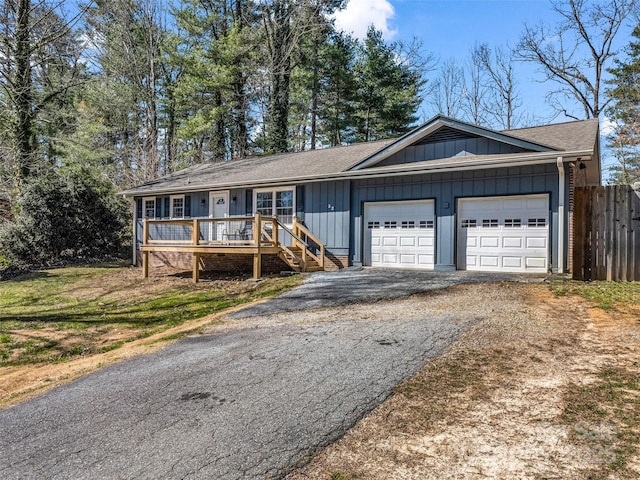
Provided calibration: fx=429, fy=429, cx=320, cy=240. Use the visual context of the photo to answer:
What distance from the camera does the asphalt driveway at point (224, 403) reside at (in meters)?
2.58

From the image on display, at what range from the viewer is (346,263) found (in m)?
12.5

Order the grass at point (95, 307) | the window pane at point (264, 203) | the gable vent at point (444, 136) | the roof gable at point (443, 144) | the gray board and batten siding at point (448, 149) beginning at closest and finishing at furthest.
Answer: the grass at point (95, 307), the roof gable at point (443, 144), the gray board and batten siding at point (448, 149), the gable vent at point (444, 136), the window pane at point (264, 203)

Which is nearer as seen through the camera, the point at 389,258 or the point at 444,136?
the point at 444,136

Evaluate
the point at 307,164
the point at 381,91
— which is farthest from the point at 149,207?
the point at 381,91

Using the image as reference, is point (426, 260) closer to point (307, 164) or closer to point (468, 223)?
point (468, 223)

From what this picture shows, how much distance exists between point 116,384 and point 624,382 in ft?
14.0

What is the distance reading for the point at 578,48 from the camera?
23.8 meters

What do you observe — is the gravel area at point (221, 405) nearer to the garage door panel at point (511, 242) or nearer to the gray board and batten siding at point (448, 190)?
the garage door panel at point (511, 242)

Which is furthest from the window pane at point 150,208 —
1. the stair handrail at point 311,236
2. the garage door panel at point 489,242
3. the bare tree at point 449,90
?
the bare tree at point 449,90

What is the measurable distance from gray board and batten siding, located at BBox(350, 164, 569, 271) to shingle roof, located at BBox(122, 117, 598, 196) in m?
0.46

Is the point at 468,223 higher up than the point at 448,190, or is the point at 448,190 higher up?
the point at 448,190

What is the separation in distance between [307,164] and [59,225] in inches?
409

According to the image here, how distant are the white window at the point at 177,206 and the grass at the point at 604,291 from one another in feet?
42.7

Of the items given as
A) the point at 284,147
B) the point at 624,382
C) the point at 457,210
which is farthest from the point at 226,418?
the point at 284,147
